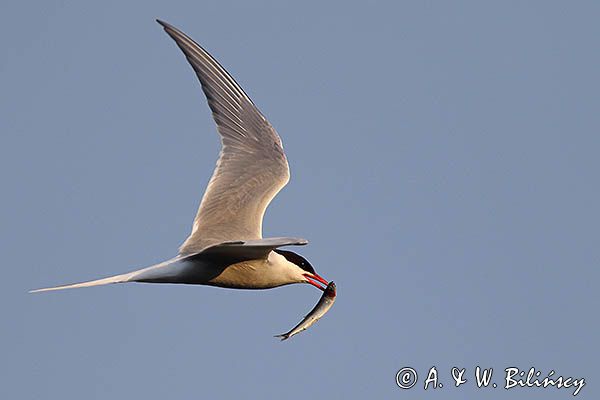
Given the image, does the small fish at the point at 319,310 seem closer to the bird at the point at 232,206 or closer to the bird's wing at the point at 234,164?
the bird at the point at 232,206

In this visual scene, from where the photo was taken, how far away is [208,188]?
32.9 ft

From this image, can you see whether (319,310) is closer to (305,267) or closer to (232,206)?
(305,267)

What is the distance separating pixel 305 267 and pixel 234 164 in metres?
1.56

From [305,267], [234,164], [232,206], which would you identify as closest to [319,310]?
[305,267]

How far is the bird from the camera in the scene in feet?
27.9

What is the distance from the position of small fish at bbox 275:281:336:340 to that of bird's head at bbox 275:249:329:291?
40 cm

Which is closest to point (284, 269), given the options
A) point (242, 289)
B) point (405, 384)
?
point (242, 289)

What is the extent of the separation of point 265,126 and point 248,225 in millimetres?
1502

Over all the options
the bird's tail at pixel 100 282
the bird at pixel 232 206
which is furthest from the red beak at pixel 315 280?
the bird's tail at pixel 100 282

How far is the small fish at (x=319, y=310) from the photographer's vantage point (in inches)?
332

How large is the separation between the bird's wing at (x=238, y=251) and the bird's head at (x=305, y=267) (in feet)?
1.48

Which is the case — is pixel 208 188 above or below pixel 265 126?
below

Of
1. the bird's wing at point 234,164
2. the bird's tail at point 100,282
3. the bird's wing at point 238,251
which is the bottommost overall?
the bird's tail at point 100,282

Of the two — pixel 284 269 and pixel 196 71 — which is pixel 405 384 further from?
pixel 196 71
